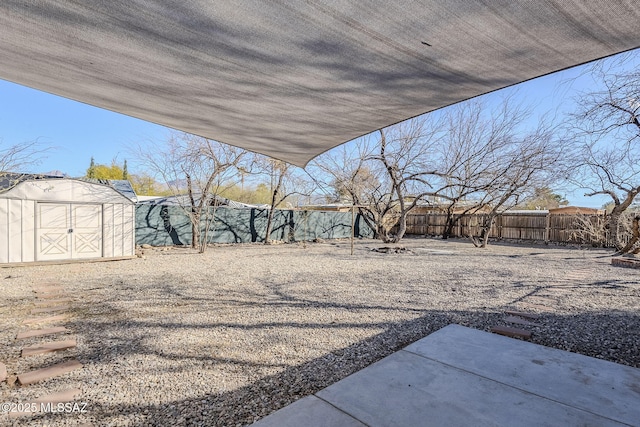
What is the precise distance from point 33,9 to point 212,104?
41.8 inches

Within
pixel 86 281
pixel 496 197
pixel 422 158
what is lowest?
pixel 86 281

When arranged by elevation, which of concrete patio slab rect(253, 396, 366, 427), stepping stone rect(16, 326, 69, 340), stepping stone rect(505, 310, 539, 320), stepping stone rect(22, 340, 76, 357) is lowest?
stepping stone rect(16, 326, 69, 340)

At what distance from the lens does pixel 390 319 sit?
10.6 feet

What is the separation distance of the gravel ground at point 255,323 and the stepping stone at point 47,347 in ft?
0.23

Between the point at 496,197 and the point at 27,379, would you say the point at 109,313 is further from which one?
the point at 496,197

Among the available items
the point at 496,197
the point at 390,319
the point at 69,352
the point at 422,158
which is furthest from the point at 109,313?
the point at 496,197

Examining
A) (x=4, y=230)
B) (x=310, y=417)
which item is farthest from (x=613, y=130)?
(x=4, y=230)

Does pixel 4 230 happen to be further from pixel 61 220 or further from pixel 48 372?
pixel 48 372

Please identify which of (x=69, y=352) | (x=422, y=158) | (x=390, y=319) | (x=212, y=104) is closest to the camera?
(x=212, y=104)

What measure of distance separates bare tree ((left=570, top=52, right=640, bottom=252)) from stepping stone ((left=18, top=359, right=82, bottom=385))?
524cm

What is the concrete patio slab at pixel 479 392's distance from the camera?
146 cm

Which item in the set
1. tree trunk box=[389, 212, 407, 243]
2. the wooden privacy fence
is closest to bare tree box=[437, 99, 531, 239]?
tree trunk box=[389, 212, 407, 243]

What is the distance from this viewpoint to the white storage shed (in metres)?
6.37

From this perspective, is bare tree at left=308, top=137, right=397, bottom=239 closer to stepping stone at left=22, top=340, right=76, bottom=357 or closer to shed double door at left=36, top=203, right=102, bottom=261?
shed double door at left=36, top=203, right=102, bottom=261
